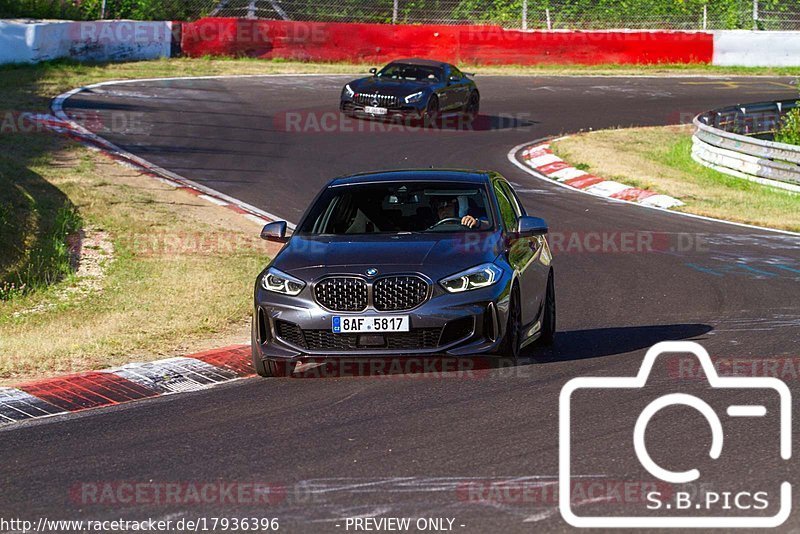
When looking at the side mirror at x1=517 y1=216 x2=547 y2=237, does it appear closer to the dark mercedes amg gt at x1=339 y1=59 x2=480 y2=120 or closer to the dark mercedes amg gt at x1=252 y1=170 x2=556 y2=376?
the dark mercedes amg gt at x1=252 y1=170 x2=556 y2=376

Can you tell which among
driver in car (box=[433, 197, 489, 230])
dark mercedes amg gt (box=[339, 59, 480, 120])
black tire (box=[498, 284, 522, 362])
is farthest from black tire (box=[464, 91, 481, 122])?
black tire (box=[498, 284, 522, 362])

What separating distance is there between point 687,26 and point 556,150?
56.8 ft

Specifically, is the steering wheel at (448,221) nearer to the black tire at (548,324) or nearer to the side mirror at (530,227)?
the side mirror at (530,227)

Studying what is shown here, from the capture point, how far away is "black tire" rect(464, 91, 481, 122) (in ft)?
98.2

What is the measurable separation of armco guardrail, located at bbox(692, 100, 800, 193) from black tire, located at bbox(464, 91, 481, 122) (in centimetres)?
539

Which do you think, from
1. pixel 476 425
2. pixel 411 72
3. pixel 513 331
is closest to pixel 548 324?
pixel 513 331

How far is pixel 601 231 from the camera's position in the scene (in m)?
18.2

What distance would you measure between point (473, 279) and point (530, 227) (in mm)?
1047

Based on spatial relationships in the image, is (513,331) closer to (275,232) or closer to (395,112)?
(275,232)

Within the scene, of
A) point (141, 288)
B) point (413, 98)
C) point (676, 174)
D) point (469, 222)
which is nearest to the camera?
point (469, 222)

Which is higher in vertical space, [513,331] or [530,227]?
[530,227]

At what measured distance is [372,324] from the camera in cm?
938

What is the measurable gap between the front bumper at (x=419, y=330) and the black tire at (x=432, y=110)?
18.7 m

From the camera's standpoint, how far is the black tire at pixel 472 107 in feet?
98.2
